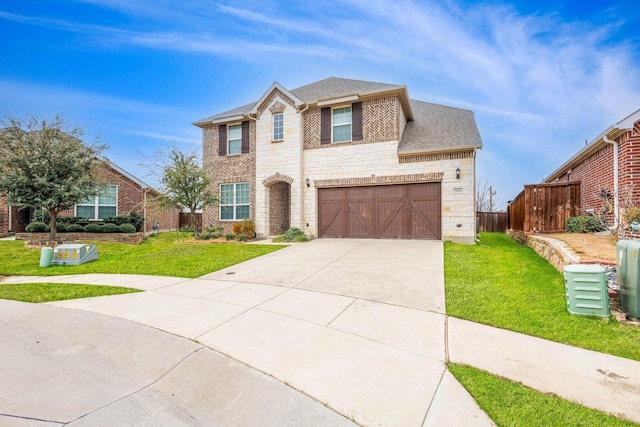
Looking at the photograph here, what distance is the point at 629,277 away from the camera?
4.37 m

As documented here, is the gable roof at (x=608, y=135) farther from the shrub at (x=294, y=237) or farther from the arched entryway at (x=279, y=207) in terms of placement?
the arched entryway at (x=279, y=207)

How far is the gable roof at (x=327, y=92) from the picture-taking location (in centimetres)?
1312

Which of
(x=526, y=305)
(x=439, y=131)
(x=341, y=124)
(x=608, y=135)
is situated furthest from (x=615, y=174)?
(x=341, y=124)

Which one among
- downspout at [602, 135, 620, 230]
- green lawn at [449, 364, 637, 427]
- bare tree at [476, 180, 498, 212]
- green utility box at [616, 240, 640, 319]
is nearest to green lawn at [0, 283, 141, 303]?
green lawn at [449, 364, 637, 427]

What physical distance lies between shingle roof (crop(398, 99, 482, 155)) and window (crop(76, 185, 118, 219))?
1774cm

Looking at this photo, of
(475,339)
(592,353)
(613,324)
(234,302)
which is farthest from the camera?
(234,302)

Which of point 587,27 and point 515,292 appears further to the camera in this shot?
point 587,27

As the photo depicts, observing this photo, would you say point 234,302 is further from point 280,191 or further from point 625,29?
point 625,29

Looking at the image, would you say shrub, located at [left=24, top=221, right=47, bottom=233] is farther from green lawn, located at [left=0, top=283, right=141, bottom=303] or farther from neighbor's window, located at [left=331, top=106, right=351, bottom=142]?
neighbor's window, located at [left=331, top=106, right=351, bottom=142]

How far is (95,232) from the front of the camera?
1634 centimetres

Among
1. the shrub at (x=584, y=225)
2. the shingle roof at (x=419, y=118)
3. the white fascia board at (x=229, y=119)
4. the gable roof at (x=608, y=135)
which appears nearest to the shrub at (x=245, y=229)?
the white fascia board at (x=229, y=119)

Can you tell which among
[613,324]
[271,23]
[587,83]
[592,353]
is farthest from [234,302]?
[587,83]

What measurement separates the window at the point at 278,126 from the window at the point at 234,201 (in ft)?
9.31

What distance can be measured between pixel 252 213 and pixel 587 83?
1695 centimetres
